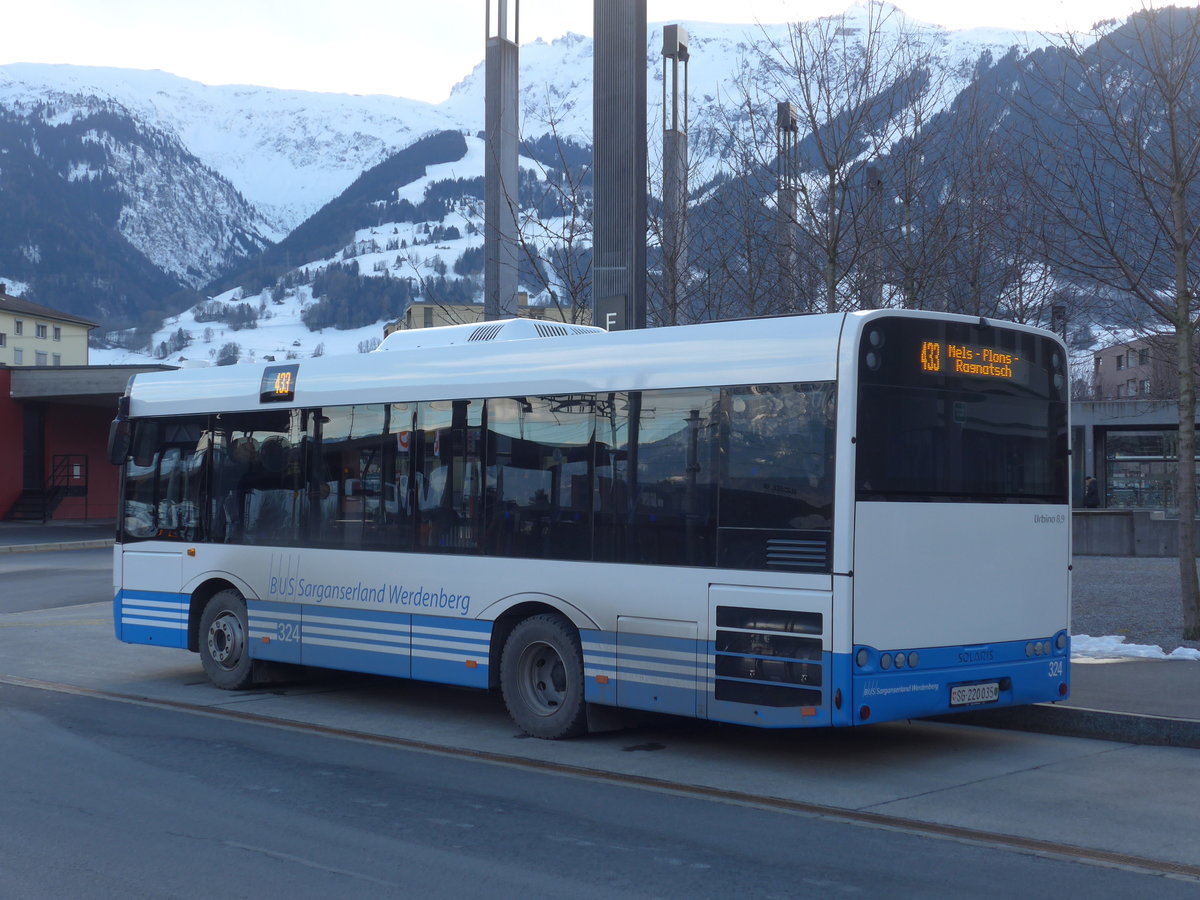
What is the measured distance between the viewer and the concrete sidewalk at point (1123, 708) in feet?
30.3

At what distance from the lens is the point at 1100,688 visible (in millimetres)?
10594

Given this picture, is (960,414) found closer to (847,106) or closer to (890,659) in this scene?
(890,659)

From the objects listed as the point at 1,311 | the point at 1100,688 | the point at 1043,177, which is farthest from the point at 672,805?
the point at 1,311

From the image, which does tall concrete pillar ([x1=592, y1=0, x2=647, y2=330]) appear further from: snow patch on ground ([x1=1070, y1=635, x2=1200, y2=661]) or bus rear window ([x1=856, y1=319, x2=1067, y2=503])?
bus rear window ([x1=856, y1=319, x2=1067, y2=503])

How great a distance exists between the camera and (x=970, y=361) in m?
8.70

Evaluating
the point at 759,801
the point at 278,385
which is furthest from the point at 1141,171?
the point at 759,801

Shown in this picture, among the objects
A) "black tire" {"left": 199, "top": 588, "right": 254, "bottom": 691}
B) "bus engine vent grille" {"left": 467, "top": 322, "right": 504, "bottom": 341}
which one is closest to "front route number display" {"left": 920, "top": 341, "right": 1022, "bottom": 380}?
"bus engine vent grille" {"left": 467, "top": 322, "right": 504, "bottom": 341}

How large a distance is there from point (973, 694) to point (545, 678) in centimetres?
300

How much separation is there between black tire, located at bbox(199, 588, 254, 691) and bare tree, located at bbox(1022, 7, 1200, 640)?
8.66m

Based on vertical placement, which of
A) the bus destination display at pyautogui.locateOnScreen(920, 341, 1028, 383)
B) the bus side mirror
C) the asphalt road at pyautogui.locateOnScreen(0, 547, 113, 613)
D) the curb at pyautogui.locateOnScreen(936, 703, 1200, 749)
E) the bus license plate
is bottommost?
the asphalt road at pyautogui.locateOnScreen(0, 547, 113, 613)

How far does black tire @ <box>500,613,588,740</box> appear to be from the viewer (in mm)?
9391

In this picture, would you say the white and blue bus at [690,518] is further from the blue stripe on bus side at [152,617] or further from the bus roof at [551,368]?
the blue stripe on bus side at [152,617]

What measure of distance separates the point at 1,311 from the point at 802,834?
401 feet

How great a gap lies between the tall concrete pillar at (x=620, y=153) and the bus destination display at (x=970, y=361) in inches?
337
